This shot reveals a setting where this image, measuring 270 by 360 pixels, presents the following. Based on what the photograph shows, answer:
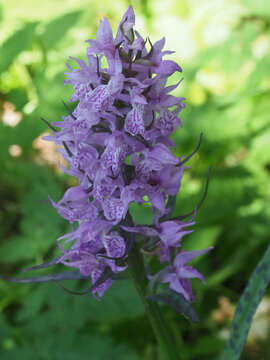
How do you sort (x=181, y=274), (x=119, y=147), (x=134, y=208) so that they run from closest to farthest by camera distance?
(x=119, y=147) → (x=181, y=274) → (x=134, y=208)

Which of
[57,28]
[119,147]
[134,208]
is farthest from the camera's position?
[57,28]

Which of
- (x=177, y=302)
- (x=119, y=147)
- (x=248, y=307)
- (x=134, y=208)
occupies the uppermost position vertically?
(x=119, y=147)

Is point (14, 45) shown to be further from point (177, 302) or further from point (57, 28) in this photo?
point (177, 302)

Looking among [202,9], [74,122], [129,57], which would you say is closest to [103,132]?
[74,122]

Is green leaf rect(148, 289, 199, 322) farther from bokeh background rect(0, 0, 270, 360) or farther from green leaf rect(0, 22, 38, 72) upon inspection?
green leaf rect(0, 22, 38, 72)

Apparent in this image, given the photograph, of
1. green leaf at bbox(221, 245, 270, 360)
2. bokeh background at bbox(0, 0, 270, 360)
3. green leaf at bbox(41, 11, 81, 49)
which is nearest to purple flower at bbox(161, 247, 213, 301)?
green leaf at bbox(221, 245, 270, 360)

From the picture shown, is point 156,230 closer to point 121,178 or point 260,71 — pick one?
point 121,178

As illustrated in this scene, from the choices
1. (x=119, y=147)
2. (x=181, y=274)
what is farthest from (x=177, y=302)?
(x=119, y=147)
